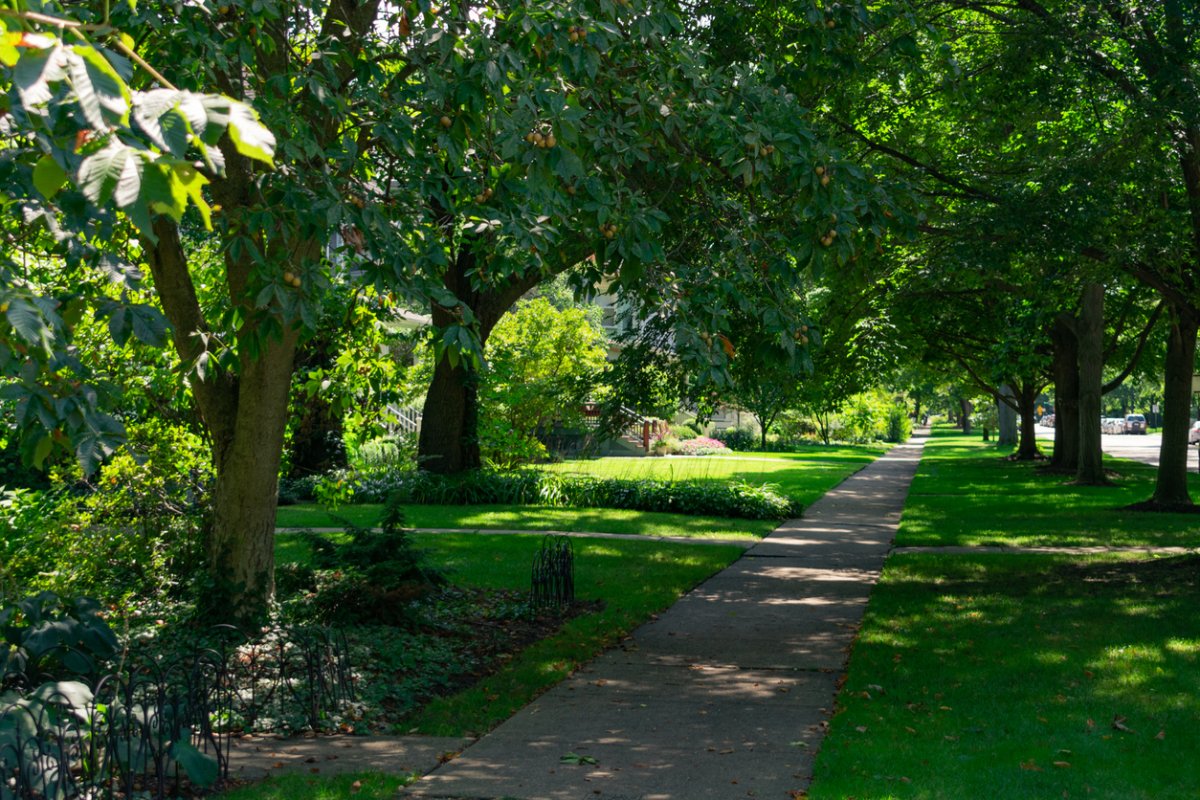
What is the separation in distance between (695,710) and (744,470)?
24603 millimetres

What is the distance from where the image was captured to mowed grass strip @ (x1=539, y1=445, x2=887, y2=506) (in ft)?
82.1

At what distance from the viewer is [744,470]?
31.8 m

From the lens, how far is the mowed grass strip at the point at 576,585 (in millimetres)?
7535

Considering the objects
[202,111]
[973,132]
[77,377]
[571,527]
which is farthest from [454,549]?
[202,111]

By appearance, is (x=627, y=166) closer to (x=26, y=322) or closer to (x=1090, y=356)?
(x=26, y=322)

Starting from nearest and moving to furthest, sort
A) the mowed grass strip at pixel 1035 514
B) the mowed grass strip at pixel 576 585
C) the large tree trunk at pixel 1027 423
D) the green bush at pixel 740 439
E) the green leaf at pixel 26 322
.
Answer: the green leaf at pixel 26 322, the mowed grass strip at pixel 576 585, the mowed grass strip at pixel 1035 514, the large tree trunk at pixel 1027 423, the green bush at pixel 740 439

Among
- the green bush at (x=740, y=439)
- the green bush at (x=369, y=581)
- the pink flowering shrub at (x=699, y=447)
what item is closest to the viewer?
the green bush at (x=369, y=581)

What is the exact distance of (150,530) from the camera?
10.4 metres

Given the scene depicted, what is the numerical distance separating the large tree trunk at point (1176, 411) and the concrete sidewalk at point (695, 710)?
9.01 meters

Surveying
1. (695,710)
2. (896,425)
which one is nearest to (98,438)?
(695,710)

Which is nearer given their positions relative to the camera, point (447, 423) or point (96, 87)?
point (96, 87)

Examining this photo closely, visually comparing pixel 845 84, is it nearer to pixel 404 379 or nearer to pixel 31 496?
pixel 404 379

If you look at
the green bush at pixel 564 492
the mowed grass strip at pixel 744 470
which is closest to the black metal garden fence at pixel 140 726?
the green bush at pixel 564 492

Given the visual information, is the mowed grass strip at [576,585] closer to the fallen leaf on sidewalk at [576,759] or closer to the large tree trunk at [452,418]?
the fallen leaf on sidewalk at [576,759]
